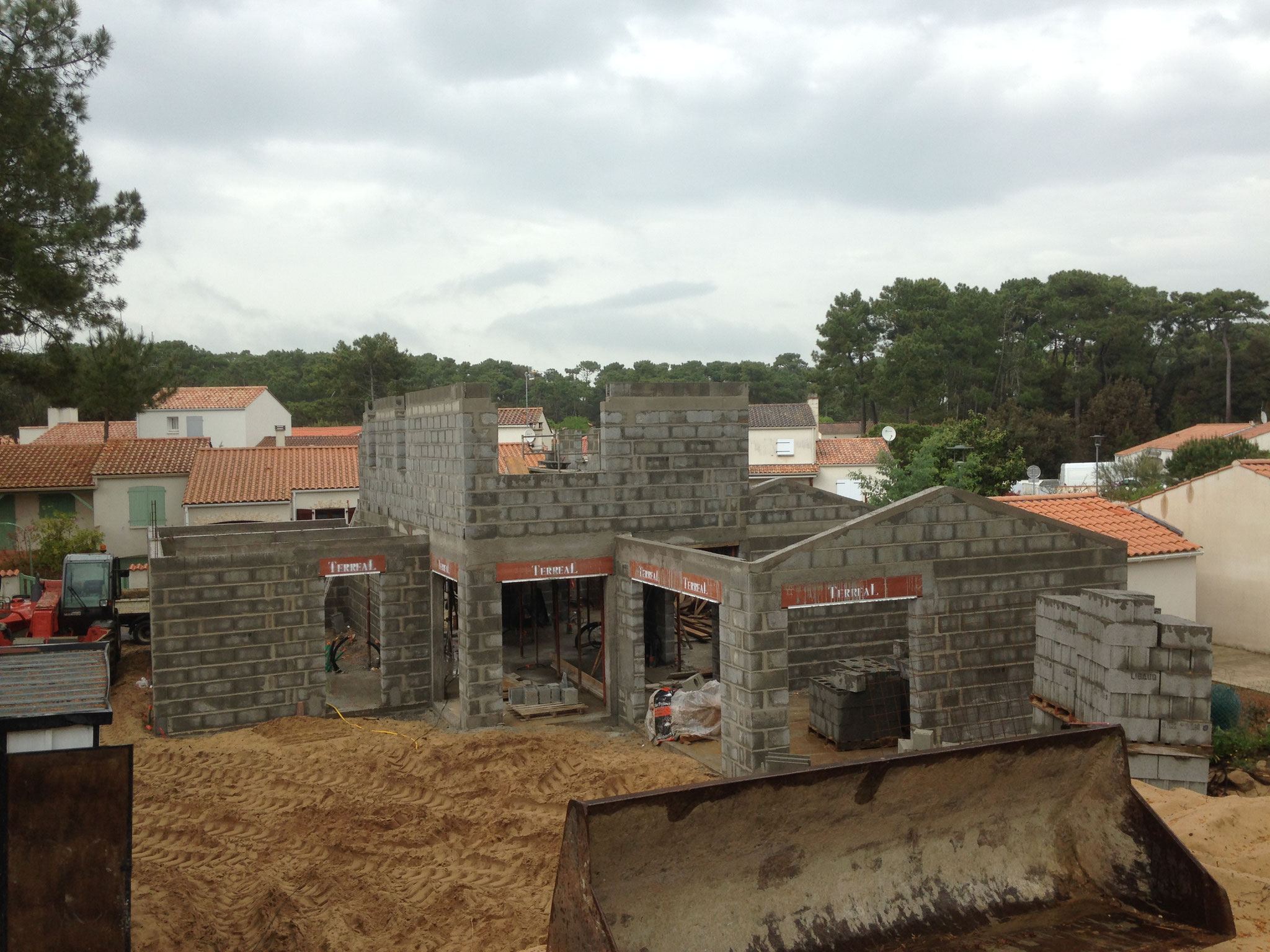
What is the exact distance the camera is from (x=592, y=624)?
20875 mm

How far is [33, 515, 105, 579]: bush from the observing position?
1150 inches

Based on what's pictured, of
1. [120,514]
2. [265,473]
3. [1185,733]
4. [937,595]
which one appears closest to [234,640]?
[937,595]

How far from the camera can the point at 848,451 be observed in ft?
176

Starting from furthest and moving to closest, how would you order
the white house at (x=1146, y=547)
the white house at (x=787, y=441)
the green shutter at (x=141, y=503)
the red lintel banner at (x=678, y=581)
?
Answer: the white house at (x=787, y=441), the green shutter at (x=141, y=503), the white house at (x=1146, y=547), the red lintel banner at (x=678, y=581)

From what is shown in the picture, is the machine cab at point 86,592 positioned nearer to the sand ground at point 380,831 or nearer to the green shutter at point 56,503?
the sand ground at point 380,831

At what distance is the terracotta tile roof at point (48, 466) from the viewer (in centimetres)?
3400

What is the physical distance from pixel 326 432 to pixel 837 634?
155 ft

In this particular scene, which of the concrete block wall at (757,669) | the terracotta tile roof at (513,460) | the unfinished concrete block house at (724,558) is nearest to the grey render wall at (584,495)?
the unfinished concrete block house at (724,558)

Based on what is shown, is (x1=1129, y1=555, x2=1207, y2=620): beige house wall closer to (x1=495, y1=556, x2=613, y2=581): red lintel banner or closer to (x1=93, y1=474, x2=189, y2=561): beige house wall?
(x1=495, y1=556, x2=613, y2=581): red lintel banner

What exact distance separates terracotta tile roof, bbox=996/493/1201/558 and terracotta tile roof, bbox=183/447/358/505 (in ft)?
78.5

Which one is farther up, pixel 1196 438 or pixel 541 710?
pixel 1196 438

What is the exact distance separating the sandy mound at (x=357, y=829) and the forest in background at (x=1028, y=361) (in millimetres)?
48742

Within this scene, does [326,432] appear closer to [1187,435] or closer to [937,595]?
[1187,435]

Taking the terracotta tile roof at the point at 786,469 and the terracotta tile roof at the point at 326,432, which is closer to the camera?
the terracotta tile roof at the point at 786,469
